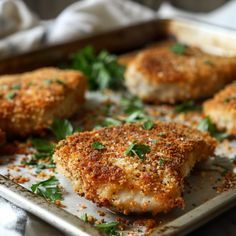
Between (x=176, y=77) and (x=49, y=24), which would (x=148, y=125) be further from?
(x=49, y=24)

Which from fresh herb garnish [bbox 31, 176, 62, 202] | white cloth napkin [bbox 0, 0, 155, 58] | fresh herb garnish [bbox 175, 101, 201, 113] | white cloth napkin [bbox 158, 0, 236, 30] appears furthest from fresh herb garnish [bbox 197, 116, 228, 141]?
white cloth napkin [bbox 158, 0, 236, 30]

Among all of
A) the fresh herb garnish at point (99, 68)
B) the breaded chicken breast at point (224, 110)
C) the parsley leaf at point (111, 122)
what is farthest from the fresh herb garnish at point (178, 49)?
the parsley leaf at point (111, 122)

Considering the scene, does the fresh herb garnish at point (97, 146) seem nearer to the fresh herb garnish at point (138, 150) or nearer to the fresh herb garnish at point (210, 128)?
the fresh herb garnish at point (138, 150)

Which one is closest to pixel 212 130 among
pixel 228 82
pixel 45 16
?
pixel 228 82

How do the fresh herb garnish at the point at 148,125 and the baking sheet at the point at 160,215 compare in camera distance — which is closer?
the baking sheet at the point at 160,215

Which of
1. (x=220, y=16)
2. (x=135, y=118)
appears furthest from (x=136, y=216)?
(x=220, y=16)

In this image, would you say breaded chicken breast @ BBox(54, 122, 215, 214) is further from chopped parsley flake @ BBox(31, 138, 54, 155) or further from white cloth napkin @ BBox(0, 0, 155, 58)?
white cloth napkin @ BBox(0, 0, 155, 58)
